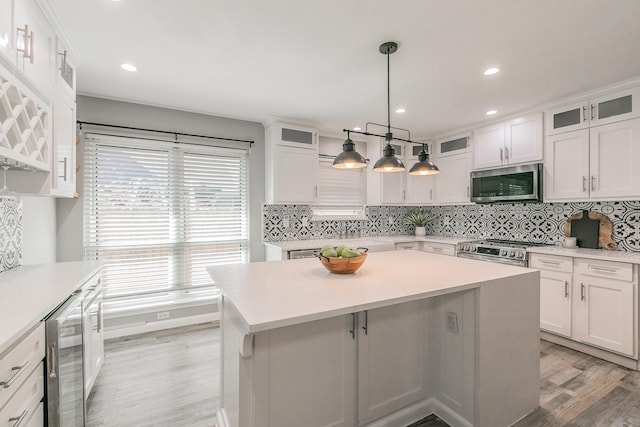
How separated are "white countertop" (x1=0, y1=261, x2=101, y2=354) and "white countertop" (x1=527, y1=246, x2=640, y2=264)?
3953mm

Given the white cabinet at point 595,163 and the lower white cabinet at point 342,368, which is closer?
the lower white cabinet at point 342,368

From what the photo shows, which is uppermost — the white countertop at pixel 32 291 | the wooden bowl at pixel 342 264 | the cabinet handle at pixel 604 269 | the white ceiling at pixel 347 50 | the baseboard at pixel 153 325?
the white ceiling at pixel 347 50

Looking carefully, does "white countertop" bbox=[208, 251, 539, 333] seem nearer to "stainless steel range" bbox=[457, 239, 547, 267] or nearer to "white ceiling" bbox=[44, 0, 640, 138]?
"stainless steel range" bbox=[457, 239, 547, 267]

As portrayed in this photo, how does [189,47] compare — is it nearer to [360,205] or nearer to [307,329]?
[307,329]

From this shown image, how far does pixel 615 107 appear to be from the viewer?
9.02 ft

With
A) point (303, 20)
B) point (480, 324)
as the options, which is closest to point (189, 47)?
point (303, 20)

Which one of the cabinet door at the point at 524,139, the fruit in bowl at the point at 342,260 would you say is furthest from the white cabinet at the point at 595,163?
the fruit in bowl at the point at 342,260

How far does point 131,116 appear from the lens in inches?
127

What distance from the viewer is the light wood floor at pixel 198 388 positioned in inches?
75.2

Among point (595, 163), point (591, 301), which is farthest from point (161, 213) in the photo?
point (595, 163)

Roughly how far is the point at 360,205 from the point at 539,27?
3.10 meters

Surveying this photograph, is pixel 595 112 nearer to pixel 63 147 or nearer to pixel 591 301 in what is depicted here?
pixel 591 301

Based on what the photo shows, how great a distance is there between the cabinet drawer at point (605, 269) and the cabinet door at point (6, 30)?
4391 mm

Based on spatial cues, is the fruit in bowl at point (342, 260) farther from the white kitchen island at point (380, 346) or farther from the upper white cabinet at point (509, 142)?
the upper white cabinet at point (509, 142)
